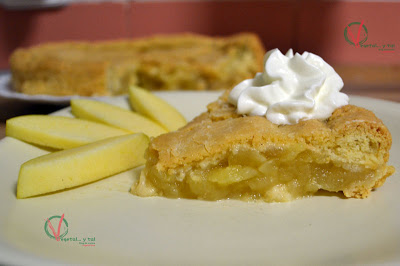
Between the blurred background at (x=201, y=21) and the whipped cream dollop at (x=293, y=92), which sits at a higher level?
the whipped cream dollop at (x=293, y=92)

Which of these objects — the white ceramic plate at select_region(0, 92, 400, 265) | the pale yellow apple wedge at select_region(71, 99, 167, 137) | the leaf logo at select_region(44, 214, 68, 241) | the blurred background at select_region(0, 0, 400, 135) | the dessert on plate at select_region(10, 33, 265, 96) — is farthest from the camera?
the blurred background at select_region(0, 0, 400, 135)

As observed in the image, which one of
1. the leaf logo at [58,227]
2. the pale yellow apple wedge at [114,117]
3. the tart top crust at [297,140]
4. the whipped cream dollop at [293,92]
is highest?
the whipped cream dollop at [293,92]

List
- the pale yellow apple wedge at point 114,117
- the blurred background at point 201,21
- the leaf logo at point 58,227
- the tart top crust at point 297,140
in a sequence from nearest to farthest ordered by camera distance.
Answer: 1. the leaf logo at point 58,227
2. the tart top crust at point 297,140
3. the pale yellow apple wedge at point 114,117
4. the blurred background at point 201,21

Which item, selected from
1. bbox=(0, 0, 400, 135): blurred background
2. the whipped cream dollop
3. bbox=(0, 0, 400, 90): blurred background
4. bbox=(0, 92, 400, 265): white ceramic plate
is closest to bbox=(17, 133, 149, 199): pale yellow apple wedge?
bbox=(0, 92, 400, 265): white ceramic plate

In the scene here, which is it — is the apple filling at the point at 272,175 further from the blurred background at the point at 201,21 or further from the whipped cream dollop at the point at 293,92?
the blurred background at the point at 201,21

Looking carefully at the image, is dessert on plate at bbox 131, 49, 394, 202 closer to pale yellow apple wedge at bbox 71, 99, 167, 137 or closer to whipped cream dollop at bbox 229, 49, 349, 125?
whipped cream dollop at bbox 229, 49, 349, 125

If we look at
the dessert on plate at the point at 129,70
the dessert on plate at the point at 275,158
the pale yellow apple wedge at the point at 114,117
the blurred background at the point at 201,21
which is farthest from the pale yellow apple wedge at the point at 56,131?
the blurred background at the point at 201,21

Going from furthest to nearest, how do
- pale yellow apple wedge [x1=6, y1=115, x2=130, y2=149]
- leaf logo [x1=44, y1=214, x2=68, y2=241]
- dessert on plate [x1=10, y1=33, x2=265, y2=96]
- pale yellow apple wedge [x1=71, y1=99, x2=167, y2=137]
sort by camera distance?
dessert on plate [x1=10, y1=33, x2=265, y2=96]
pale yellow apple wedge [x1=71, y1=99, x2=167, y2=137]
pale yellow apple wedge [x1=6, y1=115, x2=130, y2=149]
leaf logo [x1=44, y1=214, x2=68, y2=241]

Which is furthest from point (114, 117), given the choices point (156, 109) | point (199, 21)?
point (199, 21)
